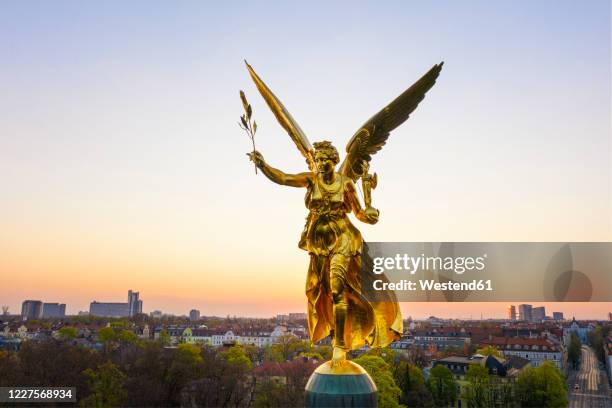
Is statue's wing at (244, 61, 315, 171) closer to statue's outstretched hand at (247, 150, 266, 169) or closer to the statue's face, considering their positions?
the statue's face

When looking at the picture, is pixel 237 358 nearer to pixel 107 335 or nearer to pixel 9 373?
pixel 9 373

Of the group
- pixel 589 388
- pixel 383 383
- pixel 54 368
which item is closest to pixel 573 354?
pixel 589 388

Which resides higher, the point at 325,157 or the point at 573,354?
the point at 325,157

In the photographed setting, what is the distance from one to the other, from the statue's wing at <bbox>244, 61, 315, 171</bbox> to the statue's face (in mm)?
376

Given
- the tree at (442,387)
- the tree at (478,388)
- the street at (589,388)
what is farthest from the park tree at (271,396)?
the street at (589,388)

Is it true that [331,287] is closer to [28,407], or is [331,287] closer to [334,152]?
[334,152]

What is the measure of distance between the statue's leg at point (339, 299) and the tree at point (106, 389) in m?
27.0

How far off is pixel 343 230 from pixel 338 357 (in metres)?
2.20

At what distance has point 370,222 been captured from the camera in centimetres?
914

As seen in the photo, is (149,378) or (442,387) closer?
(149,378)

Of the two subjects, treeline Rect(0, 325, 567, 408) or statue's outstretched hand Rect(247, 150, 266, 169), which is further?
treeline Rect(0, 325, 567, 408)

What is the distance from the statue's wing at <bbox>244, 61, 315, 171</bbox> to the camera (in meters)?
9.63

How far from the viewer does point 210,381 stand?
Result: 38875mm

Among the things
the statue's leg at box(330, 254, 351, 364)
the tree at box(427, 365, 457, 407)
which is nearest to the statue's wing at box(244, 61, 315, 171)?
the statue's leg at box(330, 254, 351, 364)
